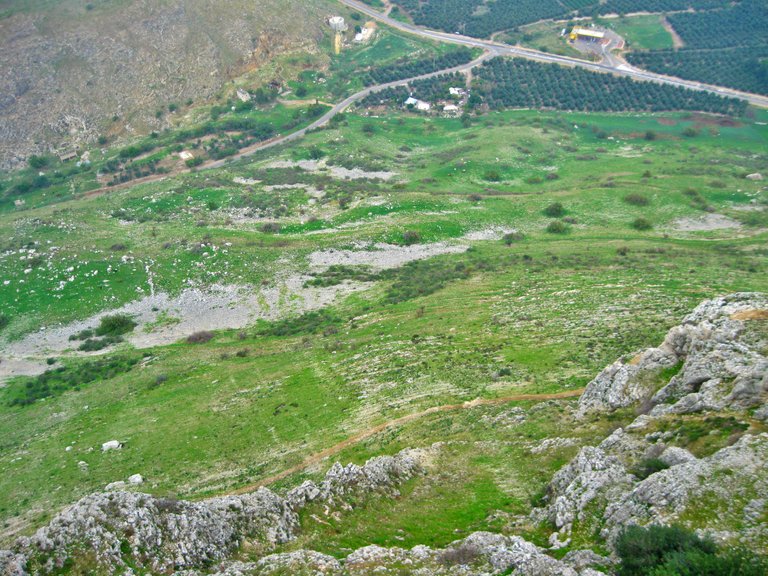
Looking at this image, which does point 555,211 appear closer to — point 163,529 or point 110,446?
point 110,446

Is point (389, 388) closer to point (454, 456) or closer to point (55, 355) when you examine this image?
point (454, 456)

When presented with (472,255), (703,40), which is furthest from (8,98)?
(703,40)

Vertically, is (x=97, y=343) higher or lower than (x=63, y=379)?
higher

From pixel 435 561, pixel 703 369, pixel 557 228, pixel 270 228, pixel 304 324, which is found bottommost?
pixel 304 324

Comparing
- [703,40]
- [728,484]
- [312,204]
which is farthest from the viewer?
[703,40]

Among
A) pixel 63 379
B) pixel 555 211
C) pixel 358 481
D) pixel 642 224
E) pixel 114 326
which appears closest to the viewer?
pixel 358 481

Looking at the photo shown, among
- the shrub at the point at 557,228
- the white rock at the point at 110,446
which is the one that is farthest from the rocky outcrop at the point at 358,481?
the shrub at the point at 557,228

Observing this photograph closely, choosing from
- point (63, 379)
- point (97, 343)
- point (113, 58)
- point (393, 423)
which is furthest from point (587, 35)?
point (63, 379)
